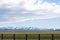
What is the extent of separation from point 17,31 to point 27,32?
2.51ft

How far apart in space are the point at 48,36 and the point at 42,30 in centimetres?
78

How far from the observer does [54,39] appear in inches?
519

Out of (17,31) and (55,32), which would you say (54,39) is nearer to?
(55,32)

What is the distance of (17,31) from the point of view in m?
12.9

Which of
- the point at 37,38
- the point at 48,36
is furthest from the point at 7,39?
the point at 48,36

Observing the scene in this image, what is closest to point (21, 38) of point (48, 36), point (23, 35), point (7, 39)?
point (23, 35)

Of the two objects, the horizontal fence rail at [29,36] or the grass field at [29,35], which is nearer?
the grass field at [29,35]

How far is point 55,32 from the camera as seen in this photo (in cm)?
1282

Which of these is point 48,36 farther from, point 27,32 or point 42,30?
point 27,32

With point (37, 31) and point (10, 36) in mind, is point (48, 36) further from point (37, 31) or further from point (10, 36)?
point (10, 36)

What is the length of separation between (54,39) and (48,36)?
520 mm

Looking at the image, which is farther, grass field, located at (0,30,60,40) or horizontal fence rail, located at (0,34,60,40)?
horizontal fence rail, located at (0,34,60,40)

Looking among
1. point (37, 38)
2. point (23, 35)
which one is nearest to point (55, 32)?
point (37, 38)

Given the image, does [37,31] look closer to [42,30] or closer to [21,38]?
[42,30]
